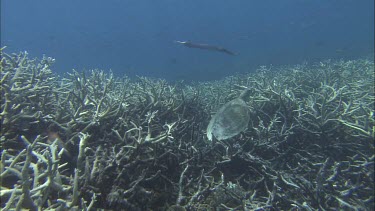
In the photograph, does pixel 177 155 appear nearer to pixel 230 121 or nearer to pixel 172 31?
pixel 230 121

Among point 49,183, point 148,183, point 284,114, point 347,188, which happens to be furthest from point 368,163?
point 49,183

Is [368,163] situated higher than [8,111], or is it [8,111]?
[8,111]

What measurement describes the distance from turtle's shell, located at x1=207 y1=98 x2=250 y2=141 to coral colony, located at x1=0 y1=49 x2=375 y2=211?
0.12 ft

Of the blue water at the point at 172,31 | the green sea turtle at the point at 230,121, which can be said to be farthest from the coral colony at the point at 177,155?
the blue water at the point at 172,31

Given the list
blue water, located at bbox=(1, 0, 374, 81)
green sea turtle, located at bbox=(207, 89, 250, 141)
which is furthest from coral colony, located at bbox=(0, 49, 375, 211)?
blue water, located at bbox=(1, 0, 374, 81)

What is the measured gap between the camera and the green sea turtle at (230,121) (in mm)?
3945

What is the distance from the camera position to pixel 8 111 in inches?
124

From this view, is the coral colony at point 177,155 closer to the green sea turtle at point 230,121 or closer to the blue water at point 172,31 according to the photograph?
the green sea turtle at point 230,121

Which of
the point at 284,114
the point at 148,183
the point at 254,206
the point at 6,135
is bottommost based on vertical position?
the point at 254,206

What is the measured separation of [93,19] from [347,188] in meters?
124

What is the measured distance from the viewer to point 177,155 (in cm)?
350

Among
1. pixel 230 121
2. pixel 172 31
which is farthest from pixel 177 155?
pixel 172 31

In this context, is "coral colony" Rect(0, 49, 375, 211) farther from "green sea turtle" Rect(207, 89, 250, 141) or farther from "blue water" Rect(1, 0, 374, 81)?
"blue water" Rect(1, 0, 374, 81)

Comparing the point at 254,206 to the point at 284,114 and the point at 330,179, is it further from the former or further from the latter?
the point at 284,114
